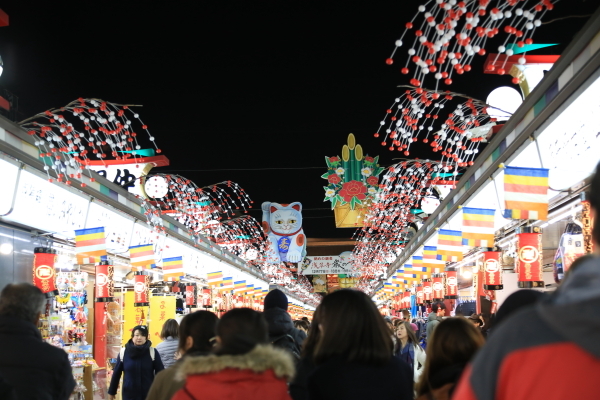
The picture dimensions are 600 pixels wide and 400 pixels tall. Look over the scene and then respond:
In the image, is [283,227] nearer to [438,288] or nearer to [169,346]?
[438,288]

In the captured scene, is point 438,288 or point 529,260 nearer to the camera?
point 529,260

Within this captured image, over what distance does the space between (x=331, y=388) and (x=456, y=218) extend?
1000cm

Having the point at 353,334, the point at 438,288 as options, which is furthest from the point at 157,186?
the point at 353,334

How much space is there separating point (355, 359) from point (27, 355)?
76.8 inches

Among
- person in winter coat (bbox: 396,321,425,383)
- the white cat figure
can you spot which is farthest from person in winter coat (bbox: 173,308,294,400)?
the white cat figure

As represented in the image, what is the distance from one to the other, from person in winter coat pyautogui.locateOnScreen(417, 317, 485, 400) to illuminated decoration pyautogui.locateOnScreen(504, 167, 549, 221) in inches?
152

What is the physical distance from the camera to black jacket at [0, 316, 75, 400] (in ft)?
12.6

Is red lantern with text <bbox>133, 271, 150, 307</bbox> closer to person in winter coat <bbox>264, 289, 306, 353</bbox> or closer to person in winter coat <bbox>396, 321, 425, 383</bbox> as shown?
person in winter coat <bbox>396, 321, 425, 383</bbox>

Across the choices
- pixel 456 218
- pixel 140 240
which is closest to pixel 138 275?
pixel 140 240

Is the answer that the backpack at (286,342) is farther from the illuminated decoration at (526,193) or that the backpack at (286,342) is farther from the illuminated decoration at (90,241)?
the illuminated decoration at (90,241)

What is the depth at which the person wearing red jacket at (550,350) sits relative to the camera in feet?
4.20

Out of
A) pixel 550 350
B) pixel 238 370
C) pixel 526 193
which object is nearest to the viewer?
pixel 550 350

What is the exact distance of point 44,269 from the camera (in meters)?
8.80

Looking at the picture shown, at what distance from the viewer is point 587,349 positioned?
1.29 m
